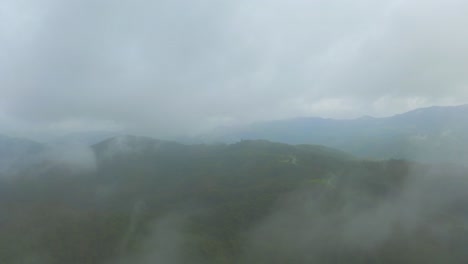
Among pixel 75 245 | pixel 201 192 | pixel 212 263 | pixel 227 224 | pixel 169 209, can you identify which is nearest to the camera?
pixel 212 263

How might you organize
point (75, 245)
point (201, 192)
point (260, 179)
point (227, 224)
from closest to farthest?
point (75, 245)
point (227, 224)
point (201, 192)
point (260, 179)

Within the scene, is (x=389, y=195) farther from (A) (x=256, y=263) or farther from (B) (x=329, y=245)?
(A) (x=256, y=263)

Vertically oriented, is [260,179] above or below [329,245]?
above

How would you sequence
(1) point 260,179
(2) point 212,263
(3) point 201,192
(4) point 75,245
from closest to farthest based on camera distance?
(2) point 212,263 → (4) point 75,245 → (3) point 201,192 → (1) point 260,179

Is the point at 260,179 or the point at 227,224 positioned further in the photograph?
the point at 260,179

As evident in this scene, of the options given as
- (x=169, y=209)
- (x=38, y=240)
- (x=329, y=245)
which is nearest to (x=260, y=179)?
(x=169, y=209)

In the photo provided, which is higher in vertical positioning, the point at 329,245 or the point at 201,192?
the point at 201,192

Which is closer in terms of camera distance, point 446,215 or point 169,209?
point 446,215

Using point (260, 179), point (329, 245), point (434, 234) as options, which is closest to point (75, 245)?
point (329, 245)

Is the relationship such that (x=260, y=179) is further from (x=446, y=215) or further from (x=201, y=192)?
(x=446, y=215)
